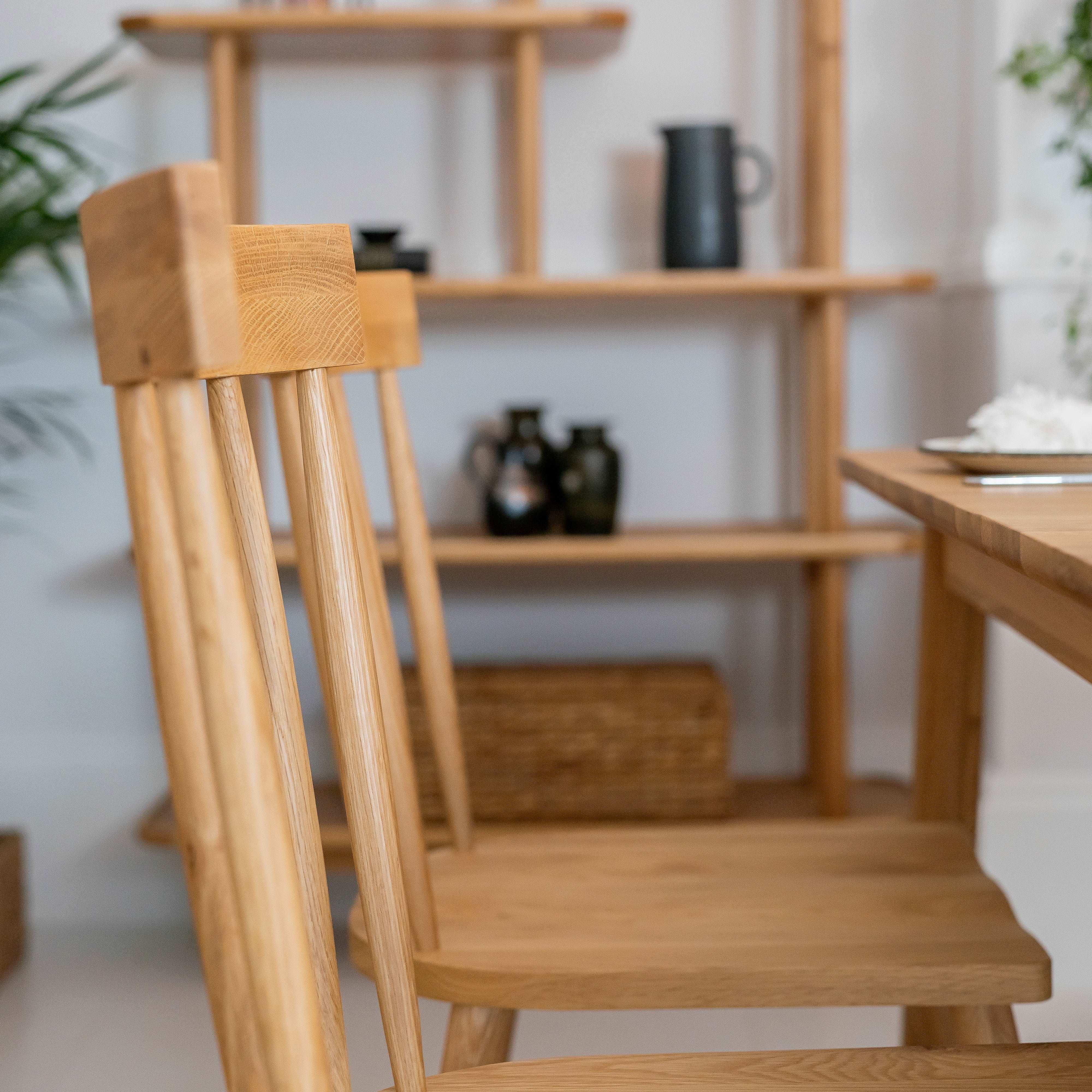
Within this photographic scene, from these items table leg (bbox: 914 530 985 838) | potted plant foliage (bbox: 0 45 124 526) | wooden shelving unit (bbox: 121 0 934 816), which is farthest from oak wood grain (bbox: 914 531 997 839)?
potted plant foliage (bbox: 0 45 124 526)

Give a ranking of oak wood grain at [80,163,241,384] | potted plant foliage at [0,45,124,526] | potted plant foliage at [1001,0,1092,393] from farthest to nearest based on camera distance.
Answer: potted plant foliage at [0,45,124,526] < potted plant foliage at [1001,0,1092,393] < oak wood grain at [80,163,241,384]

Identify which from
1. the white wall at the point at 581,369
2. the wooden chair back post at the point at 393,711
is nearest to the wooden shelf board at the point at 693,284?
the white wall at the point at 581,369

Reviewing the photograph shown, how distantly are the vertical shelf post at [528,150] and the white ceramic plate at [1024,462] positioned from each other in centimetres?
103

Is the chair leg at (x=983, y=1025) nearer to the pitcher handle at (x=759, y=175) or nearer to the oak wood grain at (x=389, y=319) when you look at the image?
the oak wood grain at (x=389, y=319)

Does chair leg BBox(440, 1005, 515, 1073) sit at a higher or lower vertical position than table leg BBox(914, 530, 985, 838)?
lower

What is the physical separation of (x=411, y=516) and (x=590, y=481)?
3.01 feet

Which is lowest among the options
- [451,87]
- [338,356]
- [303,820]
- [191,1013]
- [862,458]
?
[191,1013]

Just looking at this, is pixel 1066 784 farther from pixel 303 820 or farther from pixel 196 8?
pixel 196 8

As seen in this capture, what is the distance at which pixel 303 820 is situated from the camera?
71 centimetres

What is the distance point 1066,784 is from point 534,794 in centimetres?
80

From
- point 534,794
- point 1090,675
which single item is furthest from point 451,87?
point 1090,675

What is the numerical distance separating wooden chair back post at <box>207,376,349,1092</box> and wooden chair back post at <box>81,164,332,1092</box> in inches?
7.0

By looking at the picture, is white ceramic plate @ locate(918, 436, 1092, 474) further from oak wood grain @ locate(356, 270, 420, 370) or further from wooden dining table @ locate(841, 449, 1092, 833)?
oak wood grain @ locate(356, 270, 420, 370)

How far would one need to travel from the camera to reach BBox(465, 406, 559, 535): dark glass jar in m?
2.00
